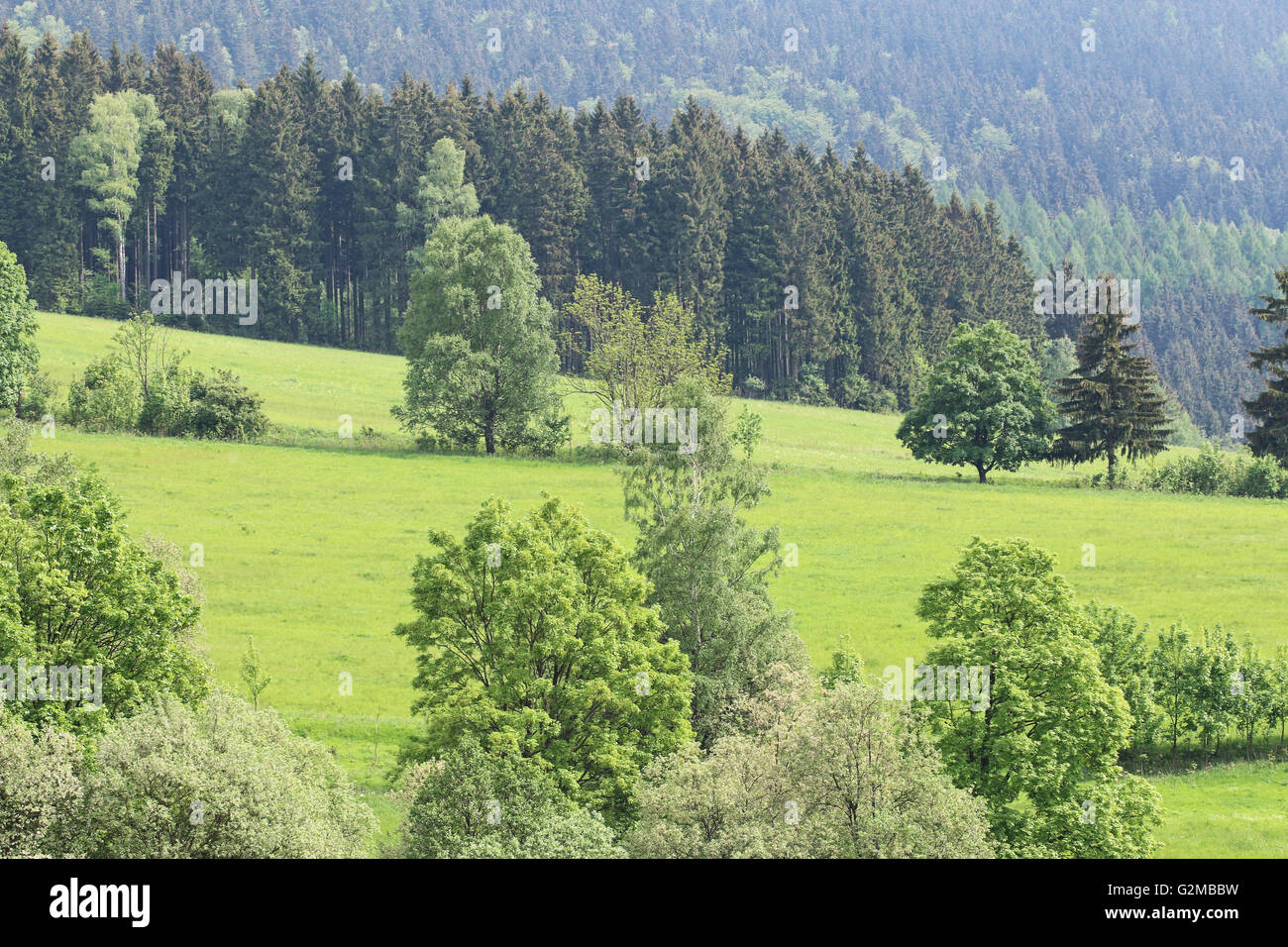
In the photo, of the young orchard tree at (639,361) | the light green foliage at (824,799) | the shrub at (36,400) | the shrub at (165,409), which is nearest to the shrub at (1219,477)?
the young orchard tree at (639,361)

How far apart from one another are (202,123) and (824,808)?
130m

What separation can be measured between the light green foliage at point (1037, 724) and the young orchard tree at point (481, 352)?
2086 inches

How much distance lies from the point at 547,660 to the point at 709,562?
707cm

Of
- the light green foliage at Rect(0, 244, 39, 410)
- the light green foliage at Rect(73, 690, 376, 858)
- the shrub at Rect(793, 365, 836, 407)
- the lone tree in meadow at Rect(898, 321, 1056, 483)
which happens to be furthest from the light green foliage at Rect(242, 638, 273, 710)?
the shrub at Rect(793, 365, 836, 407)

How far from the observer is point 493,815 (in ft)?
104

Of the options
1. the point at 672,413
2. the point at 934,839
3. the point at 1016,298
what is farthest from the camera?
the point at 1016,298

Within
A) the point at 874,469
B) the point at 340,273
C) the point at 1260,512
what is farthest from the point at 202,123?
the point at 1260,512

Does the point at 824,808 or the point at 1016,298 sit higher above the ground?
the point at 1016,298

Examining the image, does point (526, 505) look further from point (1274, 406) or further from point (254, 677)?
point (1274, 406)

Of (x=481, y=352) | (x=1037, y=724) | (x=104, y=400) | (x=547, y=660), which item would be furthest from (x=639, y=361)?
(x=1037, y=724)

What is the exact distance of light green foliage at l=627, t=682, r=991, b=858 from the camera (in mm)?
30047

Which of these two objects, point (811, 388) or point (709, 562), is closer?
point (709, 562)

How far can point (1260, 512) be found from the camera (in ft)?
262
